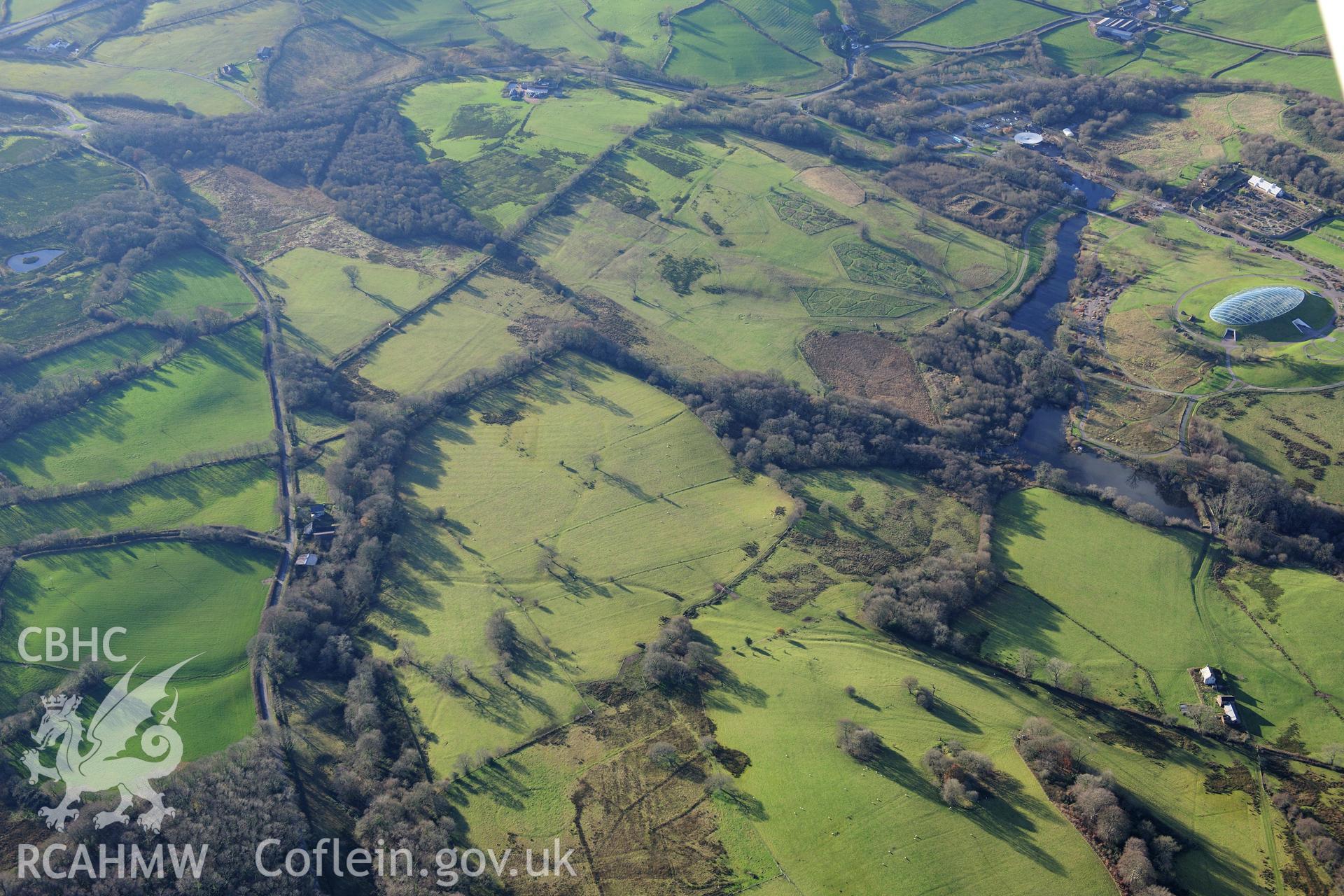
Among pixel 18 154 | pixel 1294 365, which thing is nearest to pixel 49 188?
pixel 18 154

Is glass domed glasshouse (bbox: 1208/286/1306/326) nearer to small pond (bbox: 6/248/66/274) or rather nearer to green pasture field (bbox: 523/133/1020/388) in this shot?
green pasture field (bbox: 523/133/1020/388)

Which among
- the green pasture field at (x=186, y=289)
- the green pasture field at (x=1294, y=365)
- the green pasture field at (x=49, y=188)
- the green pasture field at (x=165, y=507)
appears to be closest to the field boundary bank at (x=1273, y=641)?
the green pasture field at (x=1294, y=365)

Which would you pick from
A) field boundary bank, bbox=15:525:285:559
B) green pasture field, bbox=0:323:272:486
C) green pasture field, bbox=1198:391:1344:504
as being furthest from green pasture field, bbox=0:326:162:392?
green pasture field, bbox=1198:391:1344:504

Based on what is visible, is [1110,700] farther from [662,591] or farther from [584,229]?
[584,229]

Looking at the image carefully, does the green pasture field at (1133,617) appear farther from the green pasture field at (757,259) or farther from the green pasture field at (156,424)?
the green pasture field at (156,424)

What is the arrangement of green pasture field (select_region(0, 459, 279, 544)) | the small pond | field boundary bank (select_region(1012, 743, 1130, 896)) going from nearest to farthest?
field boundary bank (select_region(1012, 743, 1130, 896)) → green pasture field (select_region(0, 459, 279, 544)) → the small pond
